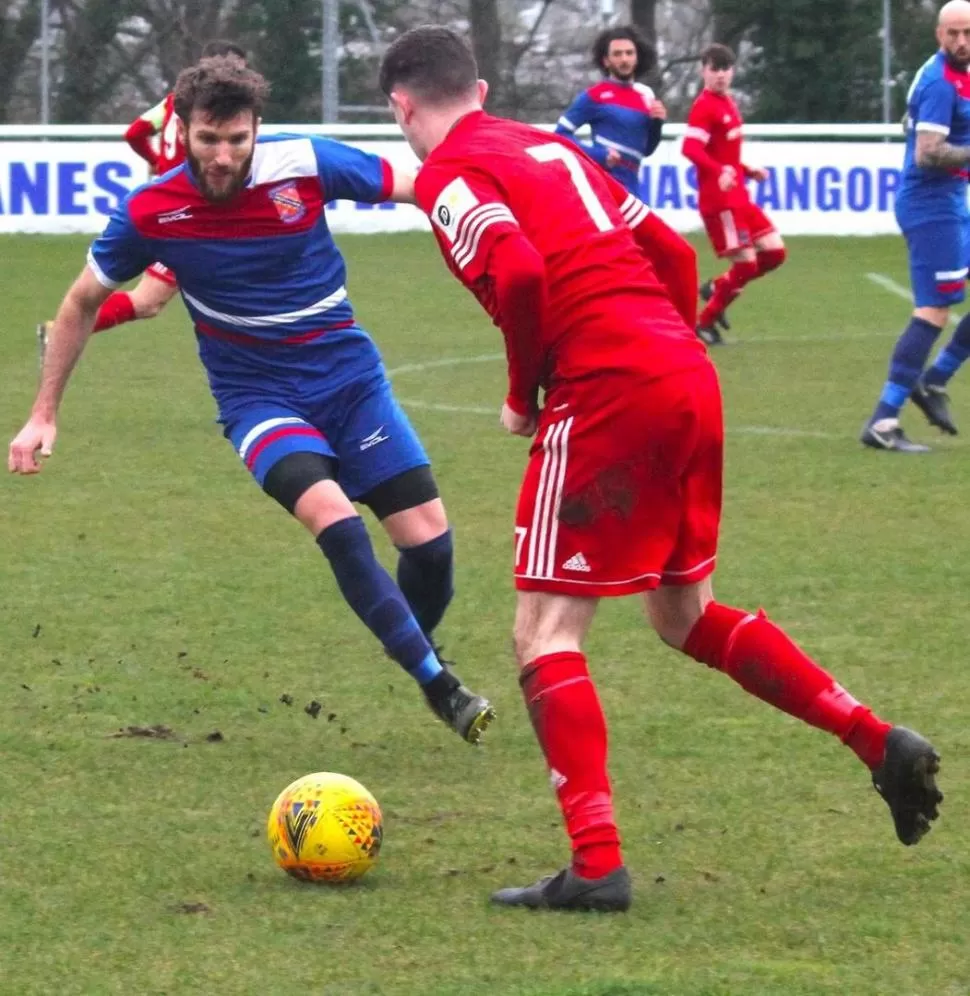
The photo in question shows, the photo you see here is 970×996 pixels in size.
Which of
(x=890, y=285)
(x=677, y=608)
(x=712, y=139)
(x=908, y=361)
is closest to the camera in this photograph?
(x=677, y=608)

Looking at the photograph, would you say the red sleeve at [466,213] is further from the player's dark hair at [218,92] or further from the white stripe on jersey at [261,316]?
the white stripe on jersey at [261,316]

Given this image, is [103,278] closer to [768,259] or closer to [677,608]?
[677,608]

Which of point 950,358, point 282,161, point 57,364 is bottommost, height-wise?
point 950,358

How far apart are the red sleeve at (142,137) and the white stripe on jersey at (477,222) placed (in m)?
9.37

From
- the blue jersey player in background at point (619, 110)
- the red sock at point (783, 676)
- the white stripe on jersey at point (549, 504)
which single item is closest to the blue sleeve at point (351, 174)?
the white stripe on jersey at point (549, 504)

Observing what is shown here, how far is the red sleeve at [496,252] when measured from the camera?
4.01 metres

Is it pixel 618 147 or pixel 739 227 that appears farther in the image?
pixel 618 147

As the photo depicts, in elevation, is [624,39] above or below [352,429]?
below

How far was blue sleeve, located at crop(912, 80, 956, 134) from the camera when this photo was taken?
379 inches

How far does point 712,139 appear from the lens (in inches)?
605

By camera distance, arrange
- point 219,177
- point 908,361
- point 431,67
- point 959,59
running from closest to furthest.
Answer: point 431,67, point 219,177, point 959,59, point 908,361

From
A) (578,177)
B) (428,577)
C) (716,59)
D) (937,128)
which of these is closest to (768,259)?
(716,59)

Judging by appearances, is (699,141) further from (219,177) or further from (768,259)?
(219,177)

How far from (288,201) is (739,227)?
9.42m
